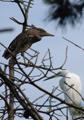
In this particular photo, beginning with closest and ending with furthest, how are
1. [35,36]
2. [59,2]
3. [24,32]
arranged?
[24,32] → [35,36] → [59,2]

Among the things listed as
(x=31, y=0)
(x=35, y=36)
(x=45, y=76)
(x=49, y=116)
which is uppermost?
(x=31, y=0)

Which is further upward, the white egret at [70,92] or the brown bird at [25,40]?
the brown bird at [25,40]

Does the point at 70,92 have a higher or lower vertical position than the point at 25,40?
lower

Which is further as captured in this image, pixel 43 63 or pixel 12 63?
pixel 43 63

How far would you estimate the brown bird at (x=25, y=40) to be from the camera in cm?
131

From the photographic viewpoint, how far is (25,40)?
4.40ft

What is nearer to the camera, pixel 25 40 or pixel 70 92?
pixel 25 40

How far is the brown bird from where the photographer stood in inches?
51.5

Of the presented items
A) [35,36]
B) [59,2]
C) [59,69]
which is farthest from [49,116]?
[59,2]

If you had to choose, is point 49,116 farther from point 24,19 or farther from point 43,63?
point 24,19

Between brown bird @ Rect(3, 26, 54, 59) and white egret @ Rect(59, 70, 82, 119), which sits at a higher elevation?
brown bird @ Rect(3, 26, 54, 59)

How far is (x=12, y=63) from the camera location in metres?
1.33

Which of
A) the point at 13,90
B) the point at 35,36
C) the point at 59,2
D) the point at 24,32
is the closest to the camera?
the point at 13,90

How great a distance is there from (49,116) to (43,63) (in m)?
0.18
